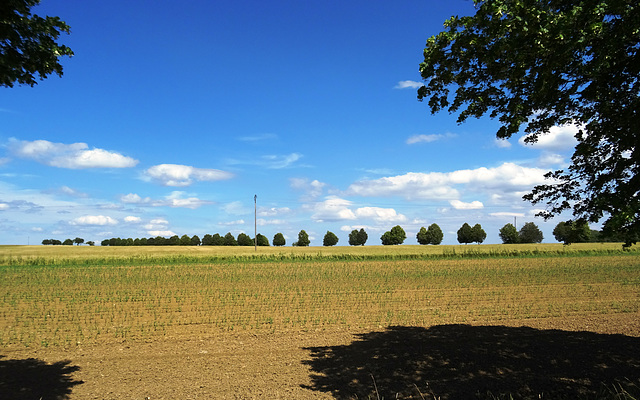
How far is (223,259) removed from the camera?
46.5m

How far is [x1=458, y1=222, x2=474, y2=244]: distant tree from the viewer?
363ft

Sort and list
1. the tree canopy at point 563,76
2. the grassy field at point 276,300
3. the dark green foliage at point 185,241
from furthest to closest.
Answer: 1. the dark green foliage at point 185,241
2. the grassy field at point 276,300
3. the tree canopy at point 563,76

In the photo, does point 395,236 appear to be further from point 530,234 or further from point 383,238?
point 530,234

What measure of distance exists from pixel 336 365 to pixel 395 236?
105 meters

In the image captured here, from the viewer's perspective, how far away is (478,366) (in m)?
9.15

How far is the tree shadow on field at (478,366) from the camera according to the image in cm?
794

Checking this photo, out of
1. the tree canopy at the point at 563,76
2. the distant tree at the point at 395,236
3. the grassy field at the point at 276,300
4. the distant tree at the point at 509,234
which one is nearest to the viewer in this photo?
the tree canopy at the point at 563,76

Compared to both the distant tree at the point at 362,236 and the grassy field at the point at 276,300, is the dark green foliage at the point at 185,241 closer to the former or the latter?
the distant tree at the point at 362,236

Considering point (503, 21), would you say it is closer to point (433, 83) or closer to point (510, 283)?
point (433, 83)

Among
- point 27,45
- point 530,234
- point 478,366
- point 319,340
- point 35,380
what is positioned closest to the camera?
point 27,45

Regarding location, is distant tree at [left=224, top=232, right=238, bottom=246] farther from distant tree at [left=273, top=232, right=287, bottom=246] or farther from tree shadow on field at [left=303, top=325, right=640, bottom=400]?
tree shadow on field at [left=303, top=325, right=640, bottom=400]

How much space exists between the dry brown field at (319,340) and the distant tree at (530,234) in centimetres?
8983

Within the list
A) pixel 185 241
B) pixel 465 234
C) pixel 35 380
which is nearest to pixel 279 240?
pixel 185 241

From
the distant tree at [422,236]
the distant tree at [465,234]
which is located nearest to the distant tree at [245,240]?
the distant tree at [422,236]
